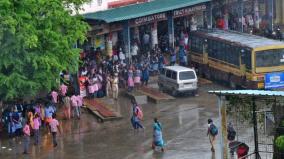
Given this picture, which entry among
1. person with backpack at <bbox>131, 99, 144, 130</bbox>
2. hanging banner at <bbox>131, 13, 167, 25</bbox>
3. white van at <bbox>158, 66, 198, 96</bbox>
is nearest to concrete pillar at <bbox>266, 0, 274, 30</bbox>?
hanging banner at <bbox>131, 13, 167, 25</bbox>

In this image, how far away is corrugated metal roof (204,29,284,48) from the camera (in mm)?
39537

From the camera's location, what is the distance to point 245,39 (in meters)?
40.9

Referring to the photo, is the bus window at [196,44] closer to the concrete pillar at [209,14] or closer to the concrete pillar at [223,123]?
the concrete pillar at [209,14]

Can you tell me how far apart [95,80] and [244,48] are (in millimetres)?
7225

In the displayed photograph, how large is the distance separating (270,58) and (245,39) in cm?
241

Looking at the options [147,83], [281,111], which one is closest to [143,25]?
[147,83]

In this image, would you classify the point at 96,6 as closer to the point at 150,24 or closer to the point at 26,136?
the point at 150,24

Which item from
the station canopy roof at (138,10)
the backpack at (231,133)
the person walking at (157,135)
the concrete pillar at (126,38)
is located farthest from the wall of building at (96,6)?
the backpack at (231,133)

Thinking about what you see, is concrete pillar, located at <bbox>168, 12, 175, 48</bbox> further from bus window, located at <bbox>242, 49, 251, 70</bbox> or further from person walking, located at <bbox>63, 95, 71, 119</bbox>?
person walking, located at <bbox>63, 95, 71, 119</bbox>

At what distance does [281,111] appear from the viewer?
2011cm

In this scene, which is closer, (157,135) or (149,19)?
(157,135)

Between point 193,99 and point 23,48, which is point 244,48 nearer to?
point 193,99

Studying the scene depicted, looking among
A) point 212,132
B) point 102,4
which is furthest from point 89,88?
point 212,132

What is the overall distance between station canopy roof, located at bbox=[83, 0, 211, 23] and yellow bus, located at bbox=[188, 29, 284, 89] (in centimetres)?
198
